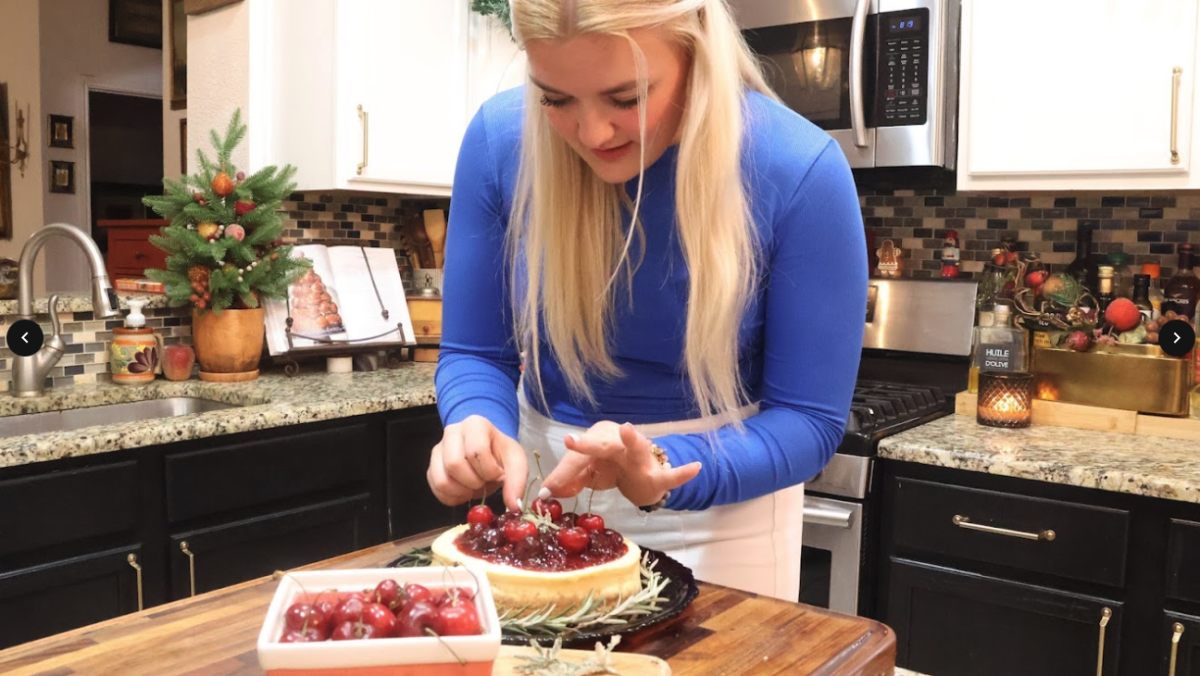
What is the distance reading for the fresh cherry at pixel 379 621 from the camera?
703 mm

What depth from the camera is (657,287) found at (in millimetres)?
1214

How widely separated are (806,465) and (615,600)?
289 millimetres

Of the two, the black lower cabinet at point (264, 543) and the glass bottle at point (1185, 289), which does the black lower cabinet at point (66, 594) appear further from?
the glass bottle at point (1185, 289)

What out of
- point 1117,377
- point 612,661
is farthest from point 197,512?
point 1117,377

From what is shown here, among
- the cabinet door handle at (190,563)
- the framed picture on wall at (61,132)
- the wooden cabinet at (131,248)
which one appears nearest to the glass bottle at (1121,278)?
the cabinet door handle at (190,563)

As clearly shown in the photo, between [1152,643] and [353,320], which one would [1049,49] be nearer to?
[1152,643]

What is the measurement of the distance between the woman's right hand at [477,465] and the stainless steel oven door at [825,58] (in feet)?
5.57

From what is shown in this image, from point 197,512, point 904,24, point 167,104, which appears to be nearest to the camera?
point 197,512

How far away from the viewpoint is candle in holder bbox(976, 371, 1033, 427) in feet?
7.70

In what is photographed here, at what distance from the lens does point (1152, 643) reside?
1949 millimetres

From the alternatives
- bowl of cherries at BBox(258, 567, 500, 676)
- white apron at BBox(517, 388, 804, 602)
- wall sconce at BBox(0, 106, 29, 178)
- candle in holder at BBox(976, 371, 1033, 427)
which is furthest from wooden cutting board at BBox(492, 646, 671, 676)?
wall sconce at BBox(0, 106, 29, 178)

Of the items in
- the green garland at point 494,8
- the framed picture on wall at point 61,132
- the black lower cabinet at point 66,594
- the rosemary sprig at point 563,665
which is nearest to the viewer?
the rosemary sprig at point 563,665

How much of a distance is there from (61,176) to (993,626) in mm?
6414

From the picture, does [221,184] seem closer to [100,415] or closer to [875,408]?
[100,415]
